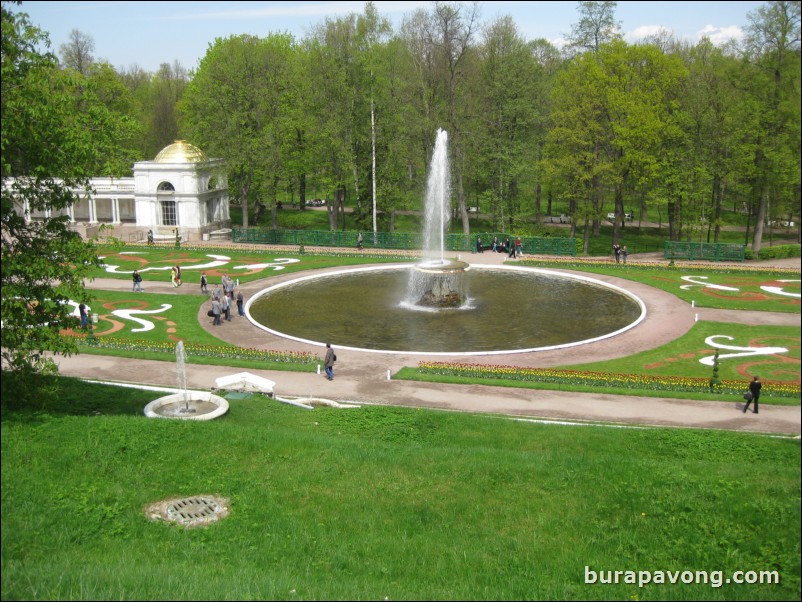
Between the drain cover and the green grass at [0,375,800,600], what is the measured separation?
23cm

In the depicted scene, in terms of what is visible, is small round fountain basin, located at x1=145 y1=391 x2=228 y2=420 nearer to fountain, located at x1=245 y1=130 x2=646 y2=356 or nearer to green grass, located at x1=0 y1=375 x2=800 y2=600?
green grass, located at x1=0 y1=375 x2=800 y2=600

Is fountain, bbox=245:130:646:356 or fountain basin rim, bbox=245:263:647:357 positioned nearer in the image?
fountain basin rim, bbox=245:263:647:357

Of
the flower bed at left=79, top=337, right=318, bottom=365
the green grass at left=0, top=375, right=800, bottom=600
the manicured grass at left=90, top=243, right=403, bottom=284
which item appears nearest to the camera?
the green grass at left=0, top=375, right=800, bottom=600

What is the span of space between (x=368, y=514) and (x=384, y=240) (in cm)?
5008

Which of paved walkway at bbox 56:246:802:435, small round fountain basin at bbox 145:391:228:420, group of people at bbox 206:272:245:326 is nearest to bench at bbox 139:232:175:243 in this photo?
group of people at bbox 206:272:245:326

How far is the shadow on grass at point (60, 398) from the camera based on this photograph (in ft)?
54.3

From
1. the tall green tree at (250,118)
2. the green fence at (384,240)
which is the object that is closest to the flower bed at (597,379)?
the green fence at (384,240)

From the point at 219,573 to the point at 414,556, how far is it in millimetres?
3113

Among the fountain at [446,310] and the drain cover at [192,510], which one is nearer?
the drain cover at [192,510]

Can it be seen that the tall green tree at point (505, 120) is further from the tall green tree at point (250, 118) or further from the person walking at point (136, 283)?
the person walking at point (136, 283)

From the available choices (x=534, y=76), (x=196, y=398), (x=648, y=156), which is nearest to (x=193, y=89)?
(x=534, y=76)

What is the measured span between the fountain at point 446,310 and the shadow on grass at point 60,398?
469 inches

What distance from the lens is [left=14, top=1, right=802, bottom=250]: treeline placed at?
56438mm

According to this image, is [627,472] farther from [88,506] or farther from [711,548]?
[88,506]
